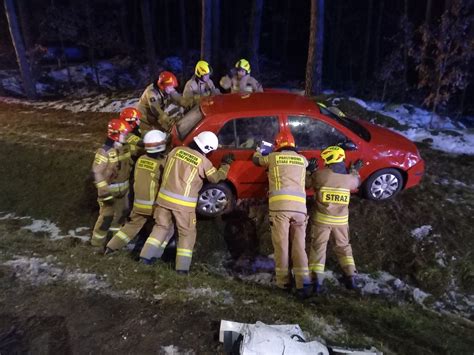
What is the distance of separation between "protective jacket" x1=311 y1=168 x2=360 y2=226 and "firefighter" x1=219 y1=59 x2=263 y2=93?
3.41 meters

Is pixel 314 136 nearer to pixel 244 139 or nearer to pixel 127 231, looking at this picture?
pixel 244 139

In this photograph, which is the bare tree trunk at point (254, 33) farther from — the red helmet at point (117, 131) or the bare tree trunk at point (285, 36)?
the bare tree trunk at point (285, 36)

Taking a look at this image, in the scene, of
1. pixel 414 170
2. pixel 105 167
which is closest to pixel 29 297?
pixel 105 167

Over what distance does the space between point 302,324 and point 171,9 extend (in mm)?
26635

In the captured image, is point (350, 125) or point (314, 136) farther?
point (350, 125)

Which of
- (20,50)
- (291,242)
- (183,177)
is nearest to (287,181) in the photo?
(291,242)

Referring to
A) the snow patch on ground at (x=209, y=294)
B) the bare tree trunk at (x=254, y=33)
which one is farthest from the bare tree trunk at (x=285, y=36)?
the snow patch on ground at (x=209, y=294)

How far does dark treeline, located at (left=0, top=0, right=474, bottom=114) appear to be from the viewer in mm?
9703

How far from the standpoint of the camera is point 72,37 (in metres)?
19.7

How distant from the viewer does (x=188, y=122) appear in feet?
19.3

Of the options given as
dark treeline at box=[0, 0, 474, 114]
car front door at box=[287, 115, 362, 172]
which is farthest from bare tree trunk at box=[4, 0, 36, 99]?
car front door at box=[287, 115, 362, 172]

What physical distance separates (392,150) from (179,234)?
329 cm

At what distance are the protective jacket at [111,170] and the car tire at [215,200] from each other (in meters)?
A: 1.17

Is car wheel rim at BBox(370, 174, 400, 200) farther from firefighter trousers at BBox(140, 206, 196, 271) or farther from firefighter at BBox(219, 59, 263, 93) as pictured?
firefighter at BBox(219, 59, 263, 93)
